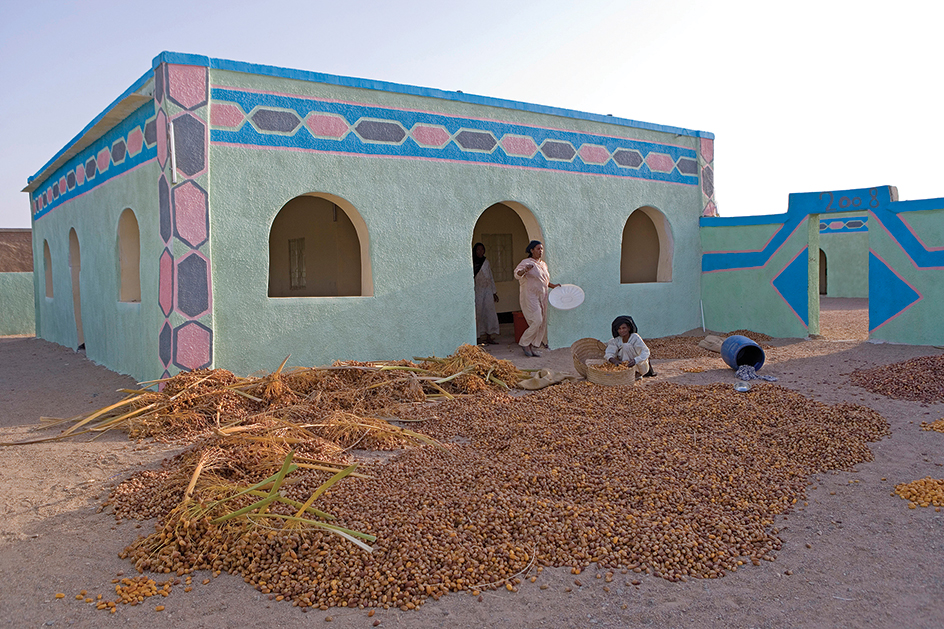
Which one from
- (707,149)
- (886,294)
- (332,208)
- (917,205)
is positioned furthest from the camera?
(332,208)

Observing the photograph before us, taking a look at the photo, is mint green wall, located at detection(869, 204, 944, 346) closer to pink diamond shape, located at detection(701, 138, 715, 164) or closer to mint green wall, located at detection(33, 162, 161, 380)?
pink diamond shape, located at detection(701, 138, 715, 164)

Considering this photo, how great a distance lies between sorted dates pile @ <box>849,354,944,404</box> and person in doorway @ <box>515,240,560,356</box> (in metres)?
3.66

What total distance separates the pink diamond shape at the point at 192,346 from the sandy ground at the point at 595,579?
1.98 metres

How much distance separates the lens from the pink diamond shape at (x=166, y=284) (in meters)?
6.58

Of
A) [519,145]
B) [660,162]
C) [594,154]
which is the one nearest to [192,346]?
[519,145]

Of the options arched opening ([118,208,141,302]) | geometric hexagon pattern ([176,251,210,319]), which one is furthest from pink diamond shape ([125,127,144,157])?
geometric hexagon pattern ([176,251,210,319])

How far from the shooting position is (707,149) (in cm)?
1132

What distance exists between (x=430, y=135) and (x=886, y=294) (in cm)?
651

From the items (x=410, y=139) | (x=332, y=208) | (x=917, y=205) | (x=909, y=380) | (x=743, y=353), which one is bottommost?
(x=909, y=380)

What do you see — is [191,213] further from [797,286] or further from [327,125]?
[797,286]

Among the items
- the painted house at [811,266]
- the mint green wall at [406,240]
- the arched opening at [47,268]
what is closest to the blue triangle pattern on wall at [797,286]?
the painted house at [811,266]

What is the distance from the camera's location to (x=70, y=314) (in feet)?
35.8

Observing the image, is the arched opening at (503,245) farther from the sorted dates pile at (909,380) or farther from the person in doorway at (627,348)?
the sorted dates pile at (909,380)

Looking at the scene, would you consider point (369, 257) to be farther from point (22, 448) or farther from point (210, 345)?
point (22, 448)
